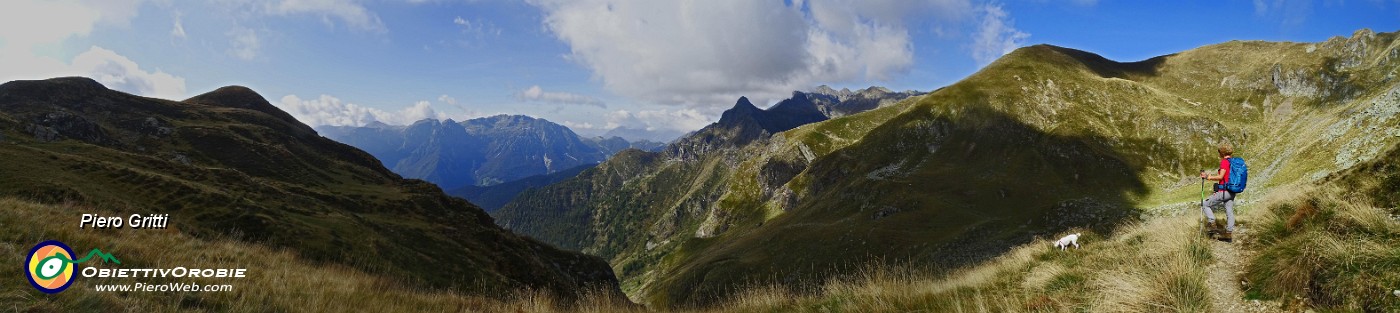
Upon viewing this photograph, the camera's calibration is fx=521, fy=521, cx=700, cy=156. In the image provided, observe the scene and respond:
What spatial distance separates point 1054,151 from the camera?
125312 mm

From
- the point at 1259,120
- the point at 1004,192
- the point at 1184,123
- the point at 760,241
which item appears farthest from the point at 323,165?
the point at 1259,120

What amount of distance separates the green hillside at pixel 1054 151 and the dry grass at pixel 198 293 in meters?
66.3

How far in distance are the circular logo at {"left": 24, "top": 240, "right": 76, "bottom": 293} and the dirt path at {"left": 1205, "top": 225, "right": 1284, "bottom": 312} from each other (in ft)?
55.4

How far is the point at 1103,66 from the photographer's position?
190875 mm

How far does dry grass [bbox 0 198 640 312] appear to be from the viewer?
7.46m

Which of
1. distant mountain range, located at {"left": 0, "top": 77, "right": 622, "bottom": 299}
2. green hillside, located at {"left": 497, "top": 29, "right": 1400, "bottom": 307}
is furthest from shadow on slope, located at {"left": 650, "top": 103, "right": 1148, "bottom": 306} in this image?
distant mountain range, located at {"left": 0, "top": 77, "right": 622, "bottom": 299}

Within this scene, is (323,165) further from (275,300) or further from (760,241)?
(275,300)

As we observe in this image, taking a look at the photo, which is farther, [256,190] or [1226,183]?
[256,190]

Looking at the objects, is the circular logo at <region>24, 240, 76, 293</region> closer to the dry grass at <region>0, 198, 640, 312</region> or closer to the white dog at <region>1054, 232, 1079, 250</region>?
the dry grass at <region>0, 198, 640, 312</region>

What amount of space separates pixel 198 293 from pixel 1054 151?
5891 inches

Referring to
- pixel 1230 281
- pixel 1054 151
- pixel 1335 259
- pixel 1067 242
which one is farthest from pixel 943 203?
pixel 1335 259

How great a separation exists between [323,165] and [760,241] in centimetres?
9516

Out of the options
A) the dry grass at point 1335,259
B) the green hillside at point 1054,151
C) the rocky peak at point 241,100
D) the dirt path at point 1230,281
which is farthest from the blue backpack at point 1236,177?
the rocky peak at point 241,100

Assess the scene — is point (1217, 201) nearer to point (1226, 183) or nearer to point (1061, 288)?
point (1226, 183)
